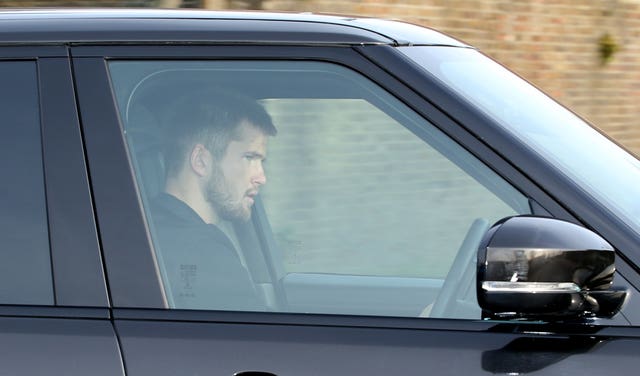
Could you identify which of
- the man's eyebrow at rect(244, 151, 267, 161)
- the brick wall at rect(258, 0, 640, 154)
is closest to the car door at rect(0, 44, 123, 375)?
the man's eyebrow at rect(244, 151, 267, 161)

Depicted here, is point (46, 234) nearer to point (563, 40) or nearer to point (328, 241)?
point (328, 241)

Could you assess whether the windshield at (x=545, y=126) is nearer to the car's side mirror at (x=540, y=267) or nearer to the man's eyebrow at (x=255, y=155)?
the car's side mirror at (x=540, y=267)

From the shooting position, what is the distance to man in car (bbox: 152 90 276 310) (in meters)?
2.35

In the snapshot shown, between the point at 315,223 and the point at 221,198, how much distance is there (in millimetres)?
242

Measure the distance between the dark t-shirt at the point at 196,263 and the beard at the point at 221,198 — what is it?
0.08m

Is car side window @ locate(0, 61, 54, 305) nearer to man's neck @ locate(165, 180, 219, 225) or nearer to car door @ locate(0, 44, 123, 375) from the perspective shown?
car door @ locate(0, 44, 123, 375)

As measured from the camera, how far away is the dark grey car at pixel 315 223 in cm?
217

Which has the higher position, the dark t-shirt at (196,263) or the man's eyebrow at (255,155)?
the man's eyebrow at (255,155)

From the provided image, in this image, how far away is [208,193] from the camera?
8.33 feet

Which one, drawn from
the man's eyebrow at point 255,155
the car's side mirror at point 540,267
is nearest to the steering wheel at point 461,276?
the car's side mirror at point 540,267

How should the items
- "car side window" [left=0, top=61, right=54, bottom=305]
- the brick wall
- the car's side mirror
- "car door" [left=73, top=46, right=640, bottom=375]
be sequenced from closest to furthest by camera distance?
the car's side mirror → "car door" [left=73, top=46, right=640, bottom=375] → "car side window" [left=0, top=61, right=54, bottom=305] → the brick wall

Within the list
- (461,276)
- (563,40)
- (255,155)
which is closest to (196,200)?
(255,155)

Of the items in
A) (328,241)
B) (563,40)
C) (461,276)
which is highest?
(563,40)

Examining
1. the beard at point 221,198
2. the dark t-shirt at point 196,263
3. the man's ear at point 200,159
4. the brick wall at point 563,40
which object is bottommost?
the dark t-shirt at point 196,263
